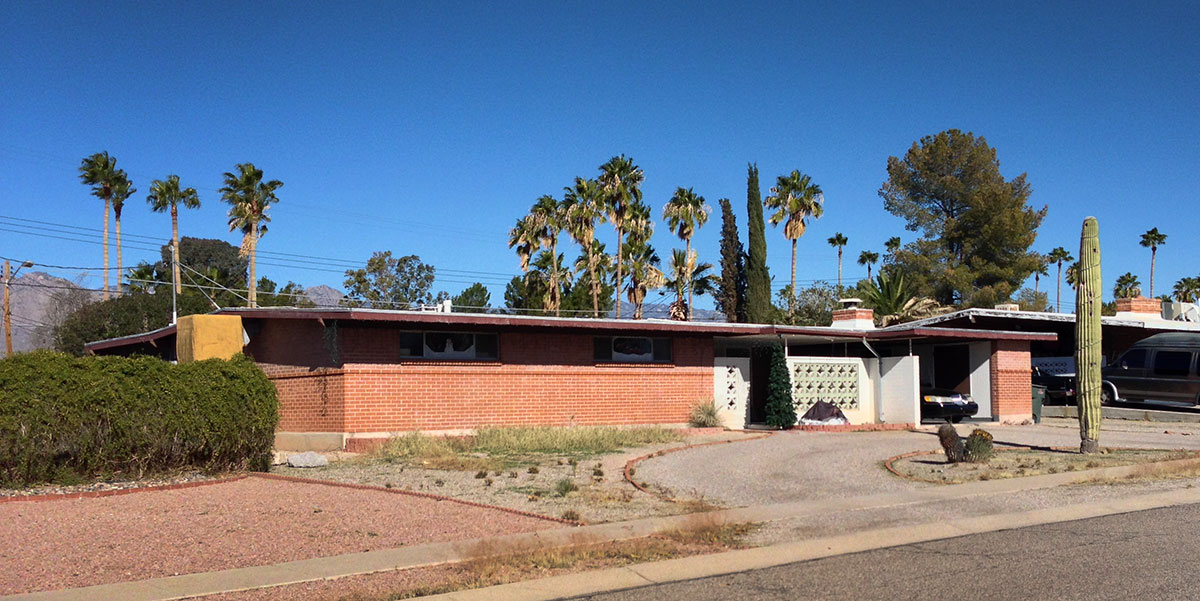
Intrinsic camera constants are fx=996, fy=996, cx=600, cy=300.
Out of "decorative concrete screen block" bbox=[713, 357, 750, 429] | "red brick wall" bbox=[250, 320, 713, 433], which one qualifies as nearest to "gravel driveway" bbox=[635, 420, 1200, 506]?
"decorative concrete screen block" bbox=[713, 357, 750, 429]

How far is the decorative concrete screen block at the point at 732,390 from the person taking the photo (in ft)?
84.9

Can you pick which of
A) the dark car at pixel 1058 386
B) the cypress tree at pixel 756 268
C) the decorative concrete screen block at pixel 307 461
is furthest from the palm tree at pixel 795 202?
the decorative concrete screen block at pixel 307 461

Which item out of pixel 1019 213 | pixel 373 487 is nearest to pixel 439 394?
pixel 373 487

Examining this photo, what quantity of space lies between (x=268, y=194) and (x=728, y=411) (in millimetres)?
32608

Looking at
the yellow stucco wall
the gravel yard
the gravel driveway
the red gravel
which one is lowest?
the gravel driveway

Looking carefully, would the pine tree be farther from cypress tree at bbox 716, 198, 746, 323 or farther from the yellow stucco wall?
cypress tree at bbox 716, 198, 746, 323

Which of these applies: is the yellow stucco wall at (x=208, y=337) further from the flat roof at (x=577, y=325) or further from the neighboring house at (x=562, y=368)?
the flat roof at (x=577, y=325)

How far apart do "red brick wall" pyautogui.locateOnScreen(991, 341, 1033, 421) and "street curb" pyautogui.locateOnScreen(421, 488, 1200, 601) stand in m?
14.1

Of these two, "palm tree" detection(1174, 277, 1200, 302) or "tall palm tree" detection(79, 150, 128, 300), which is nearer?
"tall palm tree" detection(79, 150, 128, 300)

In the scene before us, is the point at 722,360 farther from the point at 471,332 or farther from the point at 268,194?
the point at 268,194

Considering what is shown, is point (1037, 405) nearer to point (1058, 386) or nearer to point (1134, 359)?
point (1134, 359)

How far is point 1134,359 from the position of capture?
31.2 m

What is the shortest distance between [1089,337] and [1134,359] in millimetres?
14045

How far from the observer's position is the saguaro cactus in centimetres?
1923
